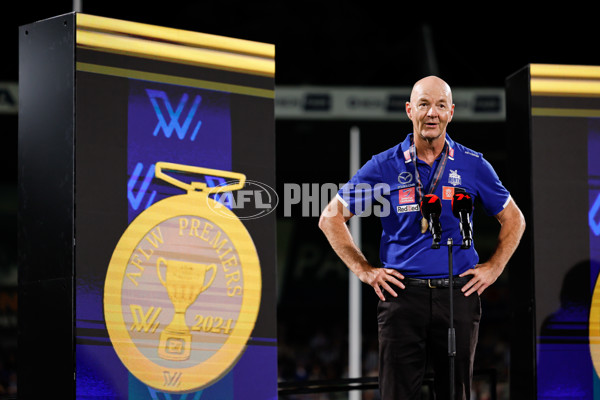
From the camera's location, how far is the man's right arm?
3725 millimetres

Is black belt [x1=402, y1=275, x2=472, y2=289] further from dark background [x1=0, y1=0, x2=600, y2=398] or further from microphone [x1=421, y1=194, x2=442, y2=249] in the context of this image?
dark background [x1=0, y1=0, x2=600, y2=398]

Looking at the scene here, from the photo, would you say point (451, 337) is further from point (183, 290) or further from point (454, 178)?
point (183, 290)

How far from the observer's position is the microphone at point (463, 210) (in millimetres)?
3414

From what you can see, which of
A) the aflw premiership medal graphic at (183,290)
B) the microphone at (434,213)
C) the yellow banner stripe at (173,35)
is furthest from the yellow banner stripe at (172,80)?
the microphone at (434,213)

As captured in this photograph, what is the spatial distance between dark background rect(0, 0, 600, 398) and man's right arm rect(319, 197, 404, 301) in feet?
18.4

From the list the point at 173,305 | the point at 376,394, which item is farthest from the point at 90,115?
the point at 376,394

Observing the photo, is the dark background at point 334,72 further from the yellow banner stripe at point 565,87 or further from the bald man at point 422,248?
the bald man at point 422,248

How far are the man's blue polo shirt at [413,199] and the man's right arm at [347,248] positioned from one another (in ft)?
0.19

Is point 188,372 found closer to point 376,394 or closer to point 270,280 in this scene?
point 270,280

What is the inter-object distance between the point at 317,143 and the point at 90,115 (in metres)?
9.74

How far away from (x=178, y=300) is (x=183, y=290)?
0.05m

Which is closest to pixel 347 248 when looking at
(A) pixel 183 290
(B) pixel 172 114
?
(A) pixel 183 290

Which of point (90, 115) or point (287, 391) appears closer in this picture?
point (90, 115)

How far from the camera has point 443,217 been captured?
3.70 m
